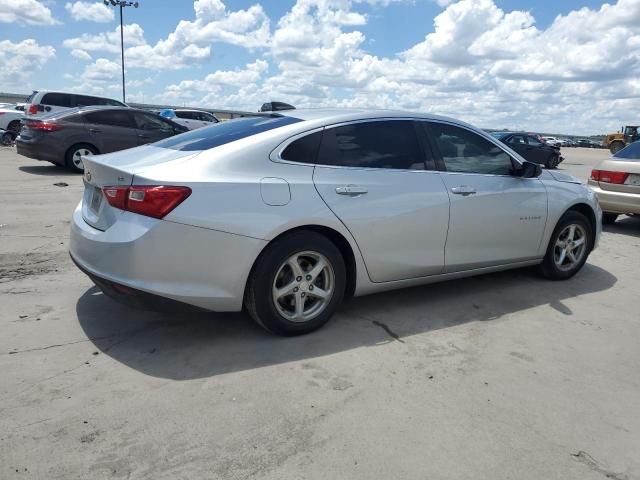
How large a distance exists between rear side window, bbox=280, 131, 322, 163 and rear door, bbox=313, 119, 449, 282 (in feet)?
0.18

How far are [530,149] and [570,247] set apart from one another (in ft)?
61.1

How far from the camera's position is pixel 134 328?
3.75 metres

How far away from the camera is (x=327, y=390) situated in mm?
3047

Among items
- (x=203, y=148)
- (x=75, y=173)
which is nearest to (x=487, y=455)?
(x=203, y=148)

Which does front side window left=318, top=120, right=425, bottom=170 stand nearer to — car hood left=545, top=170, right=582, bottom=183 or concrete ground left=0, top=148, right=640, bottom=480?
concrete ground left=0, top=148, right=640, bottom=480

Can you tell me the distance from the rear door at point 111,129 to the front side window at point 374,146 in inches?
358

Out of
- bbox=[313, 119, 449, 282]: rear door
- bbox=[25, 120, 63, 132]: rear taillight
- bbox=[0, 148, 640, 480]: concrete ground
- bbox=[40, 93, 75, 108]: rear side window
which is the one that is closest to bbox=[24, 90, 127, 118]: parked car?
bbox=[40, 93, 75, 108]: rear side window

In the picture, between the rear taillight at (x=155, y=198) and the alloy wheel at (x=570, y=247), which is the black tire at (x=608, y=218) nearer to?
the alloy wheel at (x=570, y=247)

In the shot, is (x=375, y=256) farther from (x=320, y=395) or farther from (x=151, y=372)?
(x=151, y=372)

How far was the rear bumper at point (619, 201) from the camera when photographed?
7.73 metres

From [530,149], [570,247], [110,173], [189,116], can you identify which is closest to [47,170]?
[110,173]

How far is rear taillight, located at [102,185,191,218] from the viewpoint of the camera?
314 cm

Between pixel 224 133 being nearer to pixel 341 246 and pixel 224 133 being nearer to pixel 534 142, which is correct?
pixel 341 246

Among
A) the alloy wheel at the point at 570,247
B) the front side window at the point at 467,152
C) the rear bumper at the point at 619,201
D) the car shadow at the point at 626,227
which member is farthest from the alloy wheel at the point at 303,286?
the car shadow at the point at 626,227
